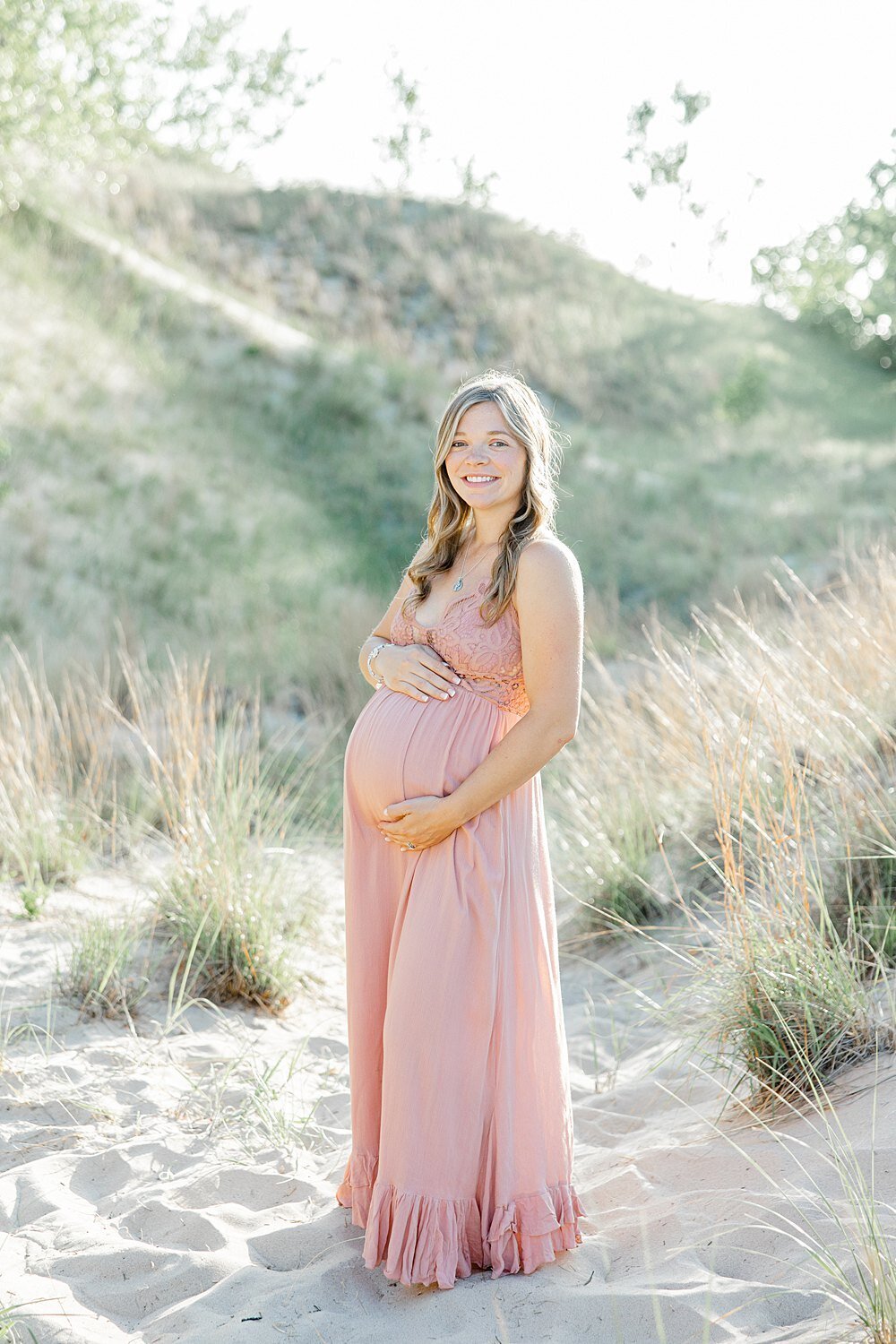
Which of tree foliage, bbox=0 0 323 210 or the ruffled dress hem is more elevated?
tree foliage, bbox=0 0 323 210

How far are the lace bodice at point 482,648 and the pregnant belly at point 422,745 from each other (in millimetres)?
33

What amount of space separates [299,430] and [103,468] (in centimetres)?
395

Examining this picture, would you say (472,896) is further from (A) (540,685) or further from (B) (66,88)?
(B) (66,88)

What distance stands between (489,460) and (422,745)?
26.5 inches

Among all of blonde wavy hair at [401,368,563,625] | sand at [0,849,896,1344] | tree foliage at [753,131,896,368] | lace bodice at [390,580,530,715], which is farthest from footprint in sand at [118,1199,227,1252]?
tree foliage at [753,131,896,368]

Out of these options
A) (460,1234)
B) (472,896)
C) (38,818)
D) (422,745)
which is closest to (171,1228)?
(460,1234)

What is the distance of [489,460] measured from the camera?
2746 millimetres

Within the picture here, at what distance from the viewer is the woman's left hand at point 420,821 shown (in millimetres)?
2660

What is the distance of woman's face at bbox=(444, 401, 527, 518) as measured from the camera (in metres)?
2.75

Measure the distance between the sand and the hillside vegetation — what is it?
12.9 ft

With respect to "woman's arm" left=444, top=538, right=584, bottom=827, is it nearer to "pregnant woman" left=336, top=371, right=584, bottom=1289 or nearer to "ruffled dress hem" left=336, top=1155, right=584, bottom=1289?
"pregnant woman" left=336, top=371, right=584, bottom=1289

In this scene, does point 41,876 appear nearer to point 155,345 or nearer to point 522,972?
point 522,972

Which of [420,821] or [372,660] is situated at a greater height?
[372,660]

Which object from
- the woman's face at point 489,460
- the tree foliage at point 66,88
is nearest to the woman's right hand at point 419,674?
the woman's face at point 489,460
